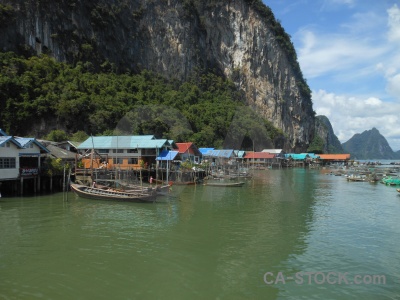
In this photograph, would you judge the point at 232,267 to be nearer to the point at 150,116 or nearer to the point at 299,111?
the point at 150,116

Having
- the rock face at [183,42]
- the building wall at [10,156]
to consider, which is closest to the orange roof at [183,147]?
the building wall at [10,156]

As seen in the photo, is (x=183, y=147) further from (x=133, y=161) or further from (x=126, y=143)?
(x=126, y=143)

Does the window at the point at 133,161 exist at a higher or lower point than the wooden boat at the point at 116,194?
higher

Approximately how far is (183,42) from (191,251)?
86826 millimetres

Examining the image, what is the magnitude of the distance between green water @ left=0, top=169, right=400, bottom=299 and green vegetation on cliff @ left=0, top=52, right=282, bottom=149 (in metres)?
30.8

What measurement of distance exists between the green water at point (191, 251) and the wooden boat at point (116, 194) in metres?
0.75

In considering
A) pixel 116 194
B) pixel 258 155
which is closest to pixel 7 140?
pixel 116 194

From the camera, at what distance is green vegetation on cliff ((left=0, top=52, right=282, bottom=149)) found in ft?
168

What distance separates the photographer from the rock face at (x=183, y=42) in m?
66.2

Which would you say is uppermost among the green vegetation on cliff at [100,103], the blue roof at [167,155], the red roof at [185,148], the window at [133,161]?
the green vegetation on cliff at [100,103]

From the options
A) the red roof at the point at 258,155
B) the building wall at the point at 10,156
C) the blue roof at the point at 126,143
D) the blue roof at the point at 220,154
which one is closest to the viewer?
the building wall at the point at 10,156

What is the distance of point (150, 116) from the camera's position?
205ft

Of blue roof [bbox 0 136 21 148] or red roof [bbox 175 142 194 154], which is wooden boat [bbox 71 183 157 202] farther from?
red roof [bbox 175 142 194 154]

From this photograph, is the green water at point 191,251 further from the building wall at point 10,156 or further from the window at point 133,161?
the window at point 133,161
